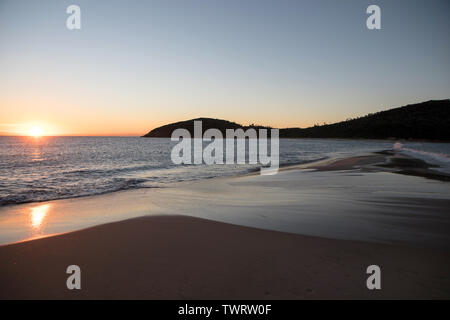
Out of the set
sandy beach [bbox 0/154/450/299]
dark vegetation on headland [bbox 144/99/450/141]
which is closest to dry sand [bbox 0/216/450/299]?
sandy beach [bbox 0/154/450/299]

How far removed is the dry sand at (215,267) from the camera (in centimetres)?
326

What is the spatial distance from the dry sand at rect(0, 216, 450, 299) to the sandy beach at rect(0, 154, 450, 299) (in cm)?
2

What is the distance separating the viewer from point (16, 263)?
4.12 m

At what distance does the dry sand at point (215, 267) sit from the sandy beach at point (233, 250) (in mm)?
15

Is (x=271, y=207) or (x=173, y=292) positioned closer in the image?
(x=173, y=292)

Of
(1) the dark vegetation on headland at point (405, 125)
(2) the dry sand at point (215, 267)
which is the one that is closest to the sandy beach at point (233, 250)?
(2) the dry sand at point (215, 267)

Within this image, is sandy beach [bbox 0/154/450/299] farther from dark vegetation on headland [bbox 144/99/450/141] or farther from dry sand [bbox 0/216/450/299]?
dark vegetation on headland [bbox 144/99/450/141]

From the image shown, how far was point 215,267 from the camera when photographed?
385 cm

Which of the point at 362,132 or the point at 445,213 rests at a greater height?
the point at 362,132

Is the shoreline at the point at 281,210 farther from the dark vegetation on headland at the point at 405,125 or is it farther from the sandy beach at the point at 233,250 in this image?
the dark vegetation on headland at the point at 405,125

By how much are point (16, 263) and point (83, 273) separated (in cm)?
133
